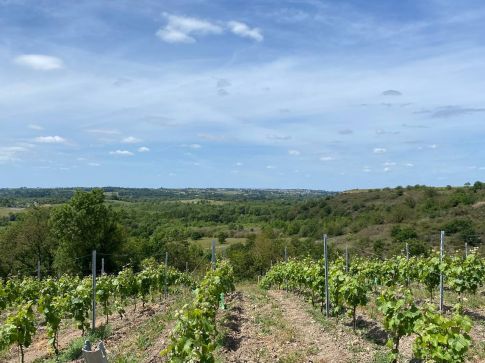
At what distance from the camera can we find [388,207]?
247 feet

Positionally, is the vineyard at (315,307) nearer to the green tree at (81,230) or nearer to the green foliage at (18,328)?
the green foliage at (18,328)

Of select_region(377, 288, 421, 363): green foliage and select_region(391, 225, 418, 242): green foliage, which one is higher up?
select_region(377, 288, 421, 363): green foliage

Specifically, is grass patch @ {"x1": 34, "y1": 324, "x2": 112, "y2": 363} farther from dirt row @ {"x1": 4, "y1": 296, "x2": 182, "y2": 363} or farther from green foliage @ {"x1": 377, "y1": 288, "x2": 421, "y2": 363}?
green foliage @ {"x1": 377, "y1": 288, "x2": 421, "y2": 363}

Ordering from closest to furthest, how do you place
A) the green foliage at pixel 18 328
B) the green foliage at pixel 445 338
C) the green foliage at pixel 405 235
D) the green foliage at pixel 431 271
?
1. the green foliage at pixel 445 338
2. the green foliage at pixel 18 328
3. the green foliage at pixel 431 271
4. the green foliage at pixel 405 235

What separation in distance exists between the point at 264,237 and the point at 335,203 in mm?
34643

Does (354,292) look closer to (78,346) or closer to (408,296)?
(408,296)

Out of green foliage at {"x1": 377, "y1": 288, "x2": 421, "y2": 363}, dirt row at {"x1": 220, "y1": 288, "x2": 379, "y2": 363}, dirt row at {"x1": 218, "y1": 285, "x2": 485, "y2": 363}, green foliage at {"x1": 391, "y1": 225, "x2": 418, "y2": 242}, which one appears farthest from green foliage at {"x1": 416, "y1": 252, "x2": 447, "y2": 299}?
green foliage at {"x1": 391, "y1": 225, "x2": 418, "y2": 242}

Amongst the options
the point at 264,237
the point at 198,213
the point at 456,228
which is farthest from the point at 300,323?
the point at 198,213

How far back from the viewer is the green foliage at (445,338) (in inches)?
251

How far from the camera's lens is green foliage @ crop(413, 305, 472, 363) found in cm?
638

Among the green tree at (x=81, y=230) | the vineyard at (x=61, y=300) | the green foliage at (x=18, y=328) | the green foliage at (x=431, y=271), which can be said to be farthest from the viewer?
the green tree at (x=81, y=230)

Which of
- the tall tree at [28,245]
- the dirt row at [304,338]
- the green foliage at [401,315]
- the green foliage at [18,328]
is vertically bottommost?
the tall tree at [28,245]

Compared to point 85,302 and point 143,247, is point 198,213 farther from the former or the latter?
point 85,302

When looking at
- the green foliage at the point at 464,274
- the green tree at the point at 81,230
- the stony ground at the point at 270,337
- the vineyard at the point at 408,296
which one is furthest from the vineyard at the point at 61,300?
the green tree at the point at 81,230
